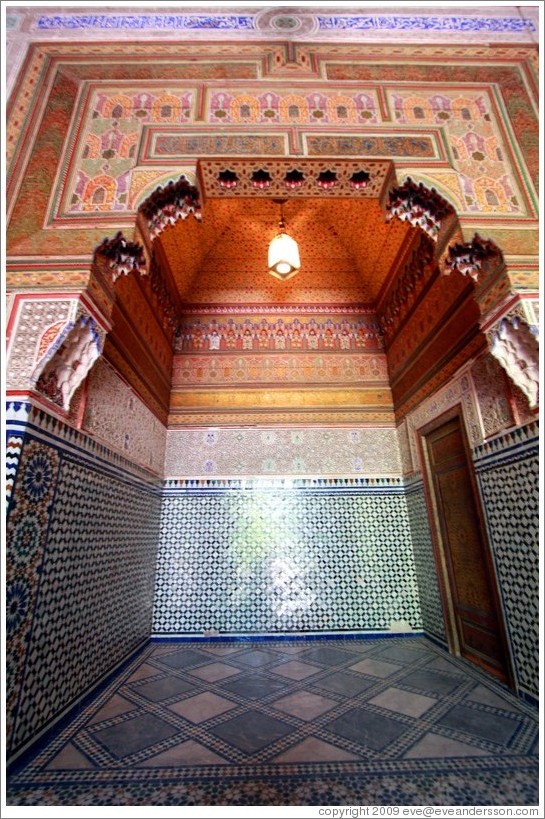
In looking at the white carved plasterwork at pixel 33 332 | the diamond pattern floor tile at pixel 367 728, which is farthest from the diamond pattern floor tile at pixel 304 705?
the white carved plasterwork at pixel 33 332

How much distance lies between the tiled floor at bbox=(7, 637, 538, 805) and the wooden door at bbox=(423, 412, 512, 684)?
0.65 feet

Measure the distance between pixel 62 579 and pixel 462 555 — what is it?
2724 millimetres

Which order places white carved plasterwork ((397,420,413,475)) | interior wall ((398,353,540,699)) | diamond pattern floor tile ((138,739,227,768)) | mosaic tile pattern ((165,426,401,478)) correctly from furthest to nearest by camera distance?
mosaic tile pattern ((165,426,401,478)) → white carved plasterwork ((397,420,413,475)) → interior wall ((398,353,540,699)) → diamond pattern floor tile ((138,739,227,768))

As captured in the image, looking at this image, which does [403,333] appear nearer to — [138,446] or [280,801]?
[138,446]

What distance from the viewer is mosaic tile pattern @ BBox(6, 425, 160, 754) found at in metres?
1.68

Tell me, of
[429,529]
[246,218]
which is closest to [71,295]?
[246,218]

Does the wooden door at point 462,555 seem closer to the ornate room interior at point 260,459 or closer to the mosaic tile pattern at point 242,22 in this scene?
the ornate room interior at point 260,459

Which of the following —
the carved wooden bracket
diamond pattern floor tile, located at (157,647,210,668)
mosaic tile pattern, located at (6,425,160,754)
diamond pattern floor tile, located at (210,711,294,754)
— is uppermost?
the carved wooden bracket

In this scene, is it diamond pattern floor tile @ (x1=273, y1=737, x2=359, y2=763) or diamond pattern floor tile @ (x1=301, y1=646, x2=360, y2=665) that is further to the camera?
diamond pattern floor tile @ (x1=301, y1=646, x2=360, y2=665)

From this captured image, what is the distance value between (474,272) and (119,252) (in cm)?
200

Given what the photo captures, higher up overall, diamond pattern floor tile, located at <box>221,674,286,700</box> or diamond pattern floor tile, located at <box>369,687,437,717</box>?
diamond pattern floor tile, located at <box>221,674,286,700</box>

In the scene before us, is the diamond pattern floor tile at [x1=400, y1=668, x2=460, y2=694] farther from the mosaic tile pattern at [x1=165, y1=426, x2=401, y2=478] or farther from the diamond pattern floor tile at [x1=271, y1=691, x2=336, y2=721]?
the mosaic tile pattern at [x1=165, y1=426, x2=401, y2=478]

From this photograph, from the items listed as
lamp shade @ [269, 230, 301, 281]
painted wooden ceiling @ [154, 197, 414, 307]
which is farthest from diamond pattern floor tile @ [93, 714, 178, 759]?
painted wooden ceiling @ [154, 197, 414, 307]

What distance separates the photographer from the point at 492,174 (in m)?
2.27
